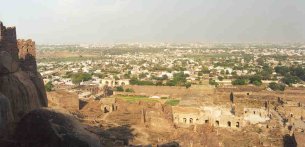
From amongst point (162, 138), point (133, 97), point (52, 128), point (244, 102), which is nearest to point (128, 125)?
point (162, 138)

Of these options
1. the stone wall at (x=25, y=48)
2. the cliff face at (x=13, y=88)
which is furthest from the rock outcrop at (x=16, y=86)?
the stone wall at (x=25, y=48)

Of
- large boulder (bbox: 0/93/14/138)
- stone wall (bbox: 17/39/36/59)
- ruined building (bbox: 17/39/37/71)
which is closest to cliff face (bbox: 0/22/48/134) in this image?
large boulder (bbox: 0/93/14/138)

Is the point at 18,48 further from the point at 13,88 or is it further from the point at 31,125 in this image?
the point at 31,125

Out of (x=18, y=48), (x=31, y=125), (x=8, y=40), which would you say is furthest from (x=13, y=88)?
(x=18, y=48)

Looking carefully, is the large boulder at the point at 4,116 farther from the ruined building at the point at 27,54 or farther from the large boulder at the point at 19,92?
the ruined building at the point at 27,54

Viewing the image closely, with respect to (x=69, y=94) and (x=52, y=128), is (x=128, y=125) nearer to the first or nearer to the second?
(x=69, y=94)

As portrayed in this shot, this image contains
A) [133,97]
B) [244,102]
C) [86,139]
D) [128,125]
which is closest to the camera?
[86,139]

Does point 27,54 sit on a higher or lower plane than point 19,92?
higher
